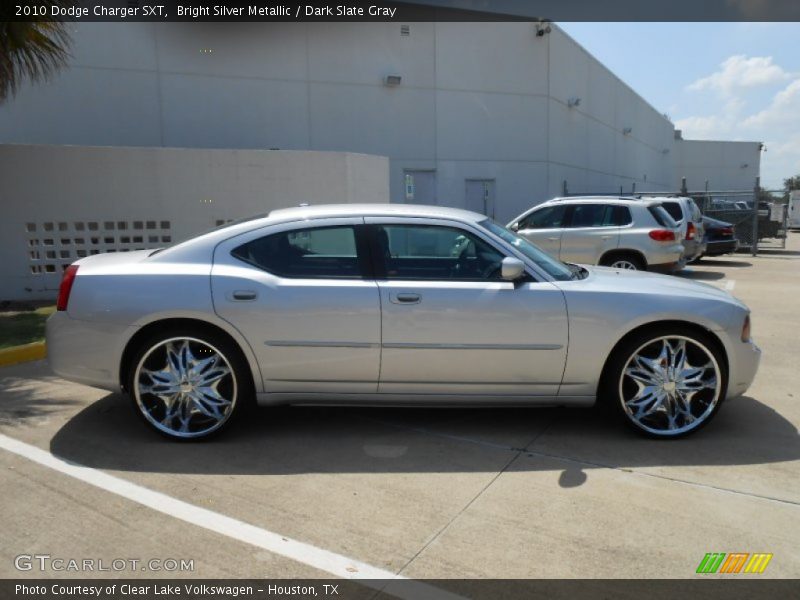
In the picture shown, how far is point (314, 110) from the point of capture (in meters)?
17.9

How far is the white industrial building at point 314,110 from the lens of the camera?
11.1 meters

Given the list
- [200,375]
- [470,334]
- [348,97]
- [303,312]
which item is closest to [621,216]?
[470,334]

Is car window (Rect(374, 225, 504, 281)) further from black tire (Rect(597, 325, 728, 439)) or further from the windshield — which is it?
black tire (Rect(597, 325, 728, 439))

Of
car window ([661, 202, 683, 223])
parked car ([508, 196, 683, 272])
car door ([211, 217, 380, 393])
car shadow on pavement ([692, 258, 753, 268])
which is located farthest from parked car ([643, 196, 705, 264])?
car door ([211, 217, 380, 393])

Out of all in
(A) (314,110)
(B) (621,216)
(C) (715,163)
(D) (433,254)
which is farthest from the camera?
(C) (715,163)

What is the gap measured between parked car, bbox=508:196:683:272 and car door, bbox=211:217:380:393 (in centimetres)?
741

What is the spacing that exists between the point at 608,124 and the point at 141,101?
22246 millimetres

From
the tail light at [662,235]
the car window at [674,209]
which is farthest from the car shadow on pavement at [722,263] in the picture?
the tail light at [662,235]

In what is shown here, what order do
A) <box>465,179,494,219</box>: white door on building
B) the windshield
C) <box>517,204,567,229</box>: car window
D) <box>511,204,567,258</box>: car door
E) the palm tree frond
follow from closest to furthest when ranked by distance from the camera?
1. the windshield
2. the palm tree frond
3. <box>511,204,567,258</box>: car door
4. <box>517,204,567,229</box>: car window
5. <box>465,179,494,219</box>: white door on building

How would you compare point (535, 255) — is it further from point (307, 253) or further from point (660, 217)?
point (660, 217)

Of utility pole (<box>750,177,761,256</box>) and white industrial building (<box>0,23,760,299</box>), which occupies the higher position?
white industrial building (<box>0,23,760,299</box>)

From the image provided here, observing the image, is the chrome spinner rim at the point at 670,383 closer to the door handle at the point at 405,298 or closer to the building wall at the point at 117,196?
the door handle at the point at 405,298

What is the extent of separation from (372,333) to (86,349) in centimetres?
196

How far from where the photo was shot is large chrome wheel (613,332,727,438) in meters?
4.39
